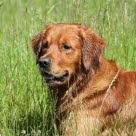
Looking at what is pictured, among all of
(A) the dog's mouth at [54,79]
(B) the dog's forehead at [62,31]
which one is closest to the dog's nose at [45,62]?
(A) the dog's mouth at [54,79]

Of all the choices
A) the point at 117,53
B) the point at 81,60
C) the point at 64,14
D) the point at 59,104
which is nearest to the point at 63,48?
the point at 81,60

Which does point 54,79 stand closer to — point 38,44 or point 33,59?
point 38,44

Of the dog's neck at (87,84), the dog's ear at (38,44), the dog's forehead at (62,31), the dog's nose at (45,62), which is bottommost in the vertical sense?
the dog's neck at (87,84)

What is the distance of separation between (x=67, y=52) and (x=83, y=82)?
1.16 ft

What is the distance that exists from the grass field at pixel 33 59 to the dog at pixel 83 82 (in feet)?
0.77

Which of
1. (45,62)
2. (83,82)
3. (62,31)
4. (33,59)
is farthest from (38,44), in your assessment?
(33,59)

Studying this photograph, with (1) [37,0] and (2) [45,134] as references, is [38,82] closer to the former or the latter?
(2) [45,134]

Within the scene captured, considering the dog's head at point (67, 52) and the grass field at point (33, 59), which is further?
the grass field at point (33, 59)

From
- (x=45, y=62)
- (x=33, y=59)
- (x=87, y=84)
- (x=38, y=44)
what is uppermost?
(x=38, y=44)

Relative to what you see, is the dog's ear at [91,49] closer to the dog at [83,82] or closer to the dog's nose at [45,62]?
the dog at [83,82]

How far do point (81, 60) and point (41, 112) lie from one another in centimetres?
72

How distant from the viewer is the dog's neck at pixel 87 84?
6.21 meters

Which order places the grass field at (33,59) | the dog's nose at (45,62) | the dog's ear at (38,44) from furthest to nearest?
the dog's ear at (38,44), the grass field at (33,59), the dog's nose at (45,62)

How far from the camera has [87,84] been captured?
246 inches
